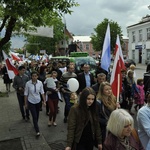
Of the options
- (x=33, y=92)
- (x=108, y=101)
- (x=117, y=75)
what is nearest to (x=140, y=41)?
(x=33, y=92)

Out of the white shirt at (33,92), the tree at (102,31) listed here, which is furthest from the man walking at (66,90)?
the tree at (102,31)

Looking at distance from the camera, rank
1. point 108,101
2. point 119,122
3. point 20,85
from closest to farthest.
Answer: point 119,122, point 108,101, point 20,85

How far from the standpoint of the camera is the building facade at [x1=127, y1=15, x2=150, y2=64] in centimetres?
4050

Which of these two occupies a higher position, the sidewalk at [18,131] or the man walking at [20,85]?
the man walking at [20,85]

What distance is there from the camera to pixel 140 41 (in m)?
42.9

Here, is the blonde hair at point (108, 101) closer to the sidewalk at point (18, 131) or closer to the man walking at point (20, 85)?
the sidewalk at point (18, 131)

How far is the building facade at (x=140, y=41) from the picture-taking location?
40.5 metres

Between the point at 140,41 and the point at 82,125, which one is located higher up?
the point at 140,41

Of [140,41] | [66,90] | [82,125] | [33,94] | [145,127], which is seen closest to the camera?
[145,127]

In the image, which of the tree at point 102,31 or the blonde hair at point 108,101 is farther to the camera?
the tree at point 102,31

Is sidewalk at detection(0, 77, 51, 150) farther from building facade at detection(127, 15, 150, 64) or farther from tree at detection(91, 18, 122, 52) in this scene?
tree at detection(91, 18, 122, 52)

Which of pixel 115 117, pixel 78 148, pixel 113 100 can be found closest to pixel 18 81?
pixel 113 100

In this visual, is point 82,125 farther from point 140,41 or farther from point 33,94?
point 140,41

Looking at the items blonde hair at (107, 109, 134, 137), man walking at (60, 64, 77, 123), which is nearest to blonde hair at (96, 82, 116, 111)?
blonde hair at (107, 109, 134, 137)
